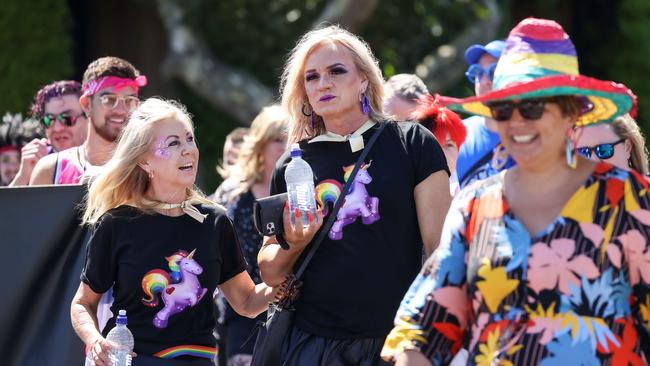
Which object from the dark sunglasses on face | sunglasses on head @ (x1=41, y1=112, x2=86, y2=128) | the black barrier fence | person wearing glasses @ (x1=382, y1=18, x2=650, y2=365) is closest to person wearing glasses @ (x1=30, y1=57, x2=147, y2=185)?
the black barrier fence

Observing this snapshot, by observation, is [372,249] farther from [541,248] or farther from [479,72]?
[479,72]

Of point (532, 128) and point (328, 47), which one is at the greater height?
point (328, 47)

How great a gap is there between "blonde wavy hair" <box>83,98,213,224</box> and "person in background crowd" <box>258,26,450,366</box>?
27.7 inches

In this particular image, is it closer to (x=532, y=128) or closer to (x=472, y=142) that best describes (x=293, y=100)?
(x=472, y=142)

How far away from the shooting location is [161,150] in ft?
17.6

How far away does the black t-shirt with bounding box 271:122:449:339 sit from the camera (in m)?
4.85

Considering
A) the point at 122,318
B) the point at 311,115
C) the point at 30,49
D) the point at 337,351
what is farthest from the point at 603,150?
the point at 30,49

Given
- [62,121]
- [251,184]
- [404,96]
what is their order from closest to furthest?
1. [404,96]
2. [62,121]
3. [251,184]

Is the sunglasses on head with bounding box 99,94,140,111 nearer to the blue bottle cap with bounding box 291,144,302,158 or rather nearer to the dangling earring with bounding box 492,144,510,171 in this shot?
the blue bottle cap with bounding box 291,144,302,158

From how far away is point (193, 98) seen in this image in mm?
15781

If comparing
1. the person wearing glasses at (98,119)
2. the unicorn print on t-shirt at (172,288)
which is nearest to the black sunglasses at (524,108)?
the unicorn print on t-shirt at (172,288)

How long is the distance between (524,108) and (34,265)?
3.46 metres

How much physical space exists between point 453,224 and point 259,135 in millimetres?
4189

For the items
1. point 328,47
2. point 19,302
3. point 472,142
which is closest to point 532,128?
point 328,47
